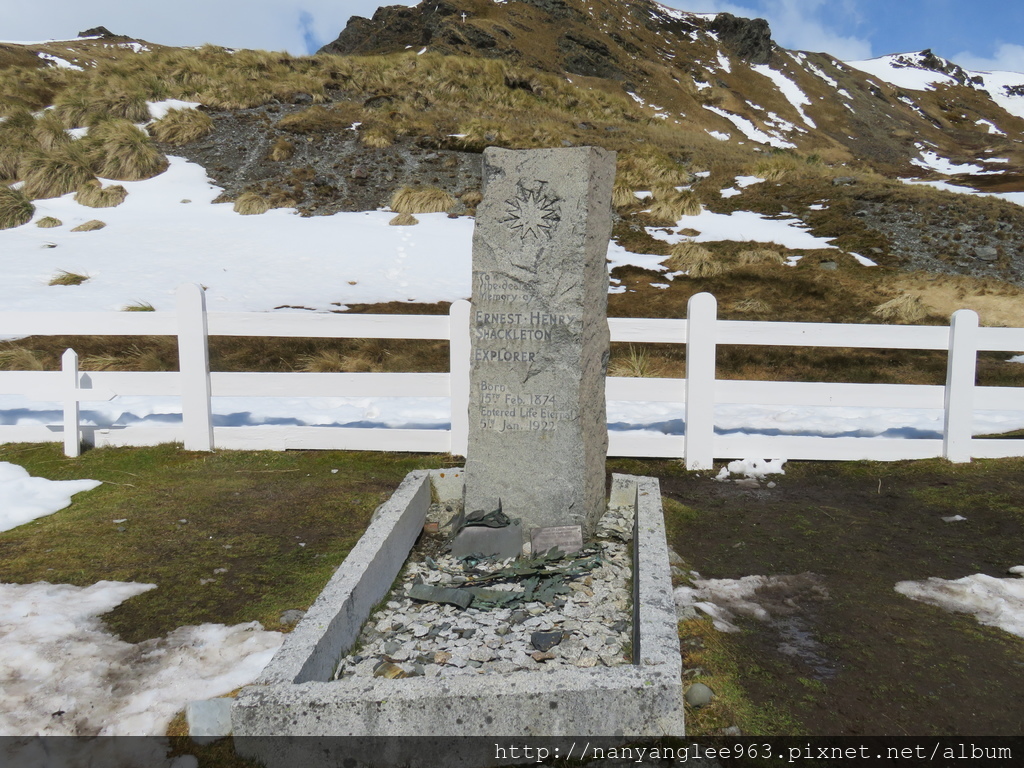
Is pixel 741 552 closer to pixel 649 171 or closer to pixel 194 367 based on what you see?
pixel 194 367

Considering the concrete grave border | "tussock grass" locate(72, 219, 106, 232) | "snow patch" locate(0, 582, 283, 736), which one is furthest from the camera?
"tussock grass" locate(72, 219, 106, 232)

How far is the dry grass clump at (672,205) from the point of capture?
650 inches

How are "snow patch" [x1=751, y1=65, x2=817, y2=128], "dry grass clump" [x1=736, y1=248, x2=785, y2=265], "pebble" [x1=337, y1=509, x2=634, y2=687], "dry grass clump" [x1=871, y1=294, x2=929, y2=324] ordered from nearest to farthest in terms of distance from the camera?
"pebble" [x1=337, y1=509, x2=634, y2=687] < "dry grass clump" [x1=871, y1=294, x2=929, y2=324] < "dry grass clump" [x1=736, y1=248, x2=785, y2=265] < "snow patch" [x1=751, y1=65, x2=817, y2=128]

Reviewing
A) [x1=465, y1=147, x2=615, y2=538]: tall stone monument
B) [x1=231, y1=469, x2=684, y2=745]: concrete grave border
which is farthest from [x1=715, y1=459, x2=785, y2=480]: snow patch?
[x1=231, y1=469, x2=684, y2=745]: concrete grave border

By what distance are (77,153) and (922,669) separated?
19.0 meters

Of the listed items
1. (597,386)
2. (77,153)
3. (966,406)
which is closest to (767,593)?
(597,386)

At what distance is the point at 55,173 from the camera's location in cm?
1589

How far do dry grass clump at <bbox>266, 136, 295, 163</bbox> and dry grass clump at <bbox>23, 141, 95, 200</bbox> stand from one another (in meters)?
3.99

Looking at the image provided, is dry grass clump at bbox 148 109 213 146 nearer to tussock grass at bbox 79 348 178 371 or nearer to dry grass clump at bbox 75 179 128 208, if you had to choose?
dry grass clump at bbox 75 179 128 208

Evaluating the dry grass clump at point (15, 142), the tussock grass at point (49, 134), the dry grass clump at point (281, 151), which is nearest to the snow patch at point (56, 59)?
the dry grass clump at point (15, 142)

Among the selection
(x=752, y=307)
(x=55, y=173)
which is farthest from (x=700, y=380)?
(x=55, y=173)

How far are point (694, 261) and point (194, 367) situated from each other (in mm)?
9965

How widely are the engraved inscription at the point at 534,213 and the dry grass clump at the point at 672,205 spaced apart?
41.2ft

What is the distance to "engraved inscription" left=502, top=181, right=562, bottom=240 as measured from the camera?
4355 millimetres
